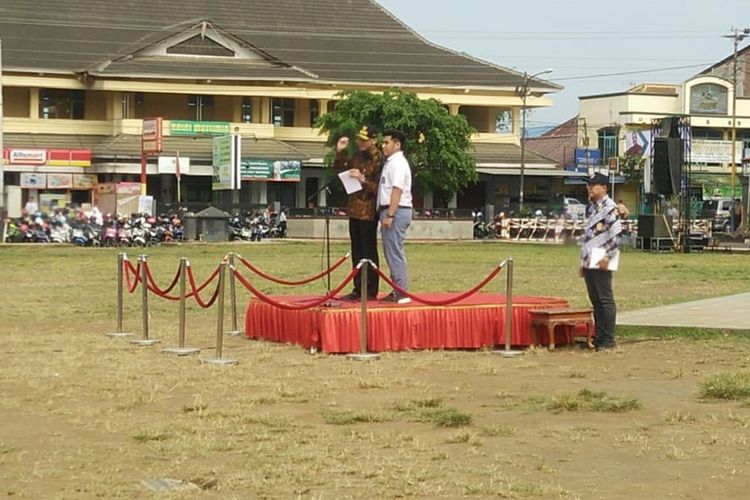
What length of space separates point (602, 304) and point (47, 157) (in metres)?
49.7

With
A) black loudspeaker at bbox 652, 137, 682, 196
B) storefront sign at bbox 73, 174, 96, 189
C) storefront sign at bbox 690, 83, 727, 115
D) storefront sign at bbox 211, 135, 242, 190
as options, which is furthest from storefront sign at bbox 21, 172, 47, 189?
storefront sign at bbox 690, 83, 727, 115

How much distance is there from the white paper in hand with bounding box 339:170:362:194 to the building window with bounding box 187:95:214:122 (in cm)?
5437

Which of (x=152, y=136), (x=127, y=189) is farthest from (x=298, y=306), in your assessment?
(x=152, y=136)

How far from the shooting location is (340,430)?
29.5 ft

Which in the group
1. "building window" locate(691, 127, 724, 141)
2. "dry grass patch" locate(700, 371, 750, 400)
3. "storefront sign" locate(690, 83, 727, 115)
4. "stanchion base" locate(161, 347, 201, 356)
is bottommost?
"stanchion base" locate(161, 347, 201, 356)

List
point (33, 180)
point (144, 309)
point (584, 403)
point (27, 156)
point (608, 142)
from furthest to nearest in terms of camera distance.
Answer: point (608, 142) < point (27, 156) < point (33, 180) < point (144, 309) < point (584, 403)

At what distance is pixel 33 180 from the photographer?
59188mm

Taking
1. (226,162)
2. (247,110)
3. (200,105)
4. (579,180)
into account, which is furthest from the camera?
(579,180)

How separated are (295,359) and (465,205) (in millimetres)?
59571

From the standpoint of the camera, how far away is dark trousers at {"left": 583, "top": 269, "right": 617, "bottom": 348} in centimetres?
1349

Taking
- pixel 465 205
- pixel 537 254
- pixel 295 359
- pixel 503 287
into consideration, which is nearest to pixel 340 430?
pixel 295 359

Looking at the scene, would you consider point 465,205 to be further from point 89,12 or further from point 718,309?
point 718,309

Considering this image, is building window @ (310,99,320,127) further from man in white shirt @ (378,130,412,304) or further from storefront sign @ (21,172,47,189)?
man in white shirt @ (378,130,412,304)

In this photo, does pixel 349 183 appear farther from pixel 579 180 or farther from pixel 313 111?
pixel 579 180
